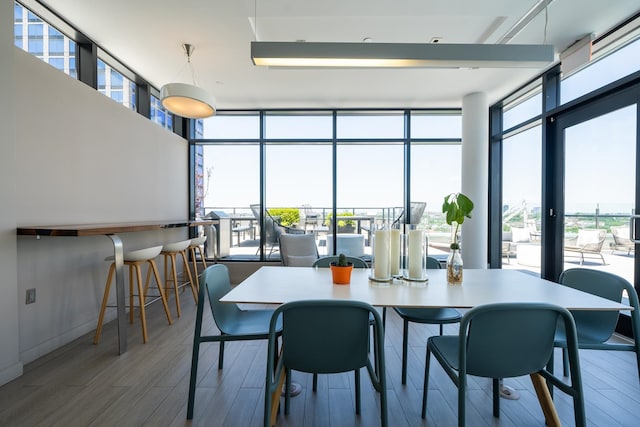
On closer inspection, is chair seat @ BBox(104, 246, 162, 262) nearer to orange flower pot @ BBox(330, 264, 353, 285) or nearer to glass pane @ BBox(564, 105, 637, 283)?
orange flower pot @ BBox(330, 264, 353, 285)

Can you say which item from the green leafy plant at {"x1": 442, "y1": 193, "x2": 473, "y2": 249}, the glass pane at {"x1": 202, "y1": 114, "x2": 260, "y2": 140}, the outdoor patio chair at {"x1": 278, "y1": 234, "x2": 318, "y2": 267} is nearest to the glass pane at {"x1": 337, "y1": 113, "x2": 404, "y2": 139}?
the glass pane at {"x1": 202, "y1": 114, "x2": 260, "y2": 140}

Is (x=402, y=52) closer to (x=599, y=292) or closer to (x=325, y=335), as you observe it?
(x=325, y=335)

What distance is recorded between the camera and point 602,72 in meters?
2.85

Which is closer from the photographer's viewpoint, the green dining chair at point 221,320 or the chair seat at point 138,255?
the green dining chair at point 221,320

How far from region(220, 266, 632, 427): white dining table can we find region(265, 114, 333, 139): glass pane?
3.28m

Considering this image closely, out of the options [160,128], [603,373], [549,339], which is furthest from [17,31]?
[603,373]

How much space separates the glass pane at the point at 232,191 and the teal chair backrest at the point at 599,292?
13.5ft

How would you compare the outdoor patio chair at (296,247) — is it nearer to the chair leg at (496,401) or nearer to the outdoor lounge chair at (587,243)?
the chair leg at (496,401)

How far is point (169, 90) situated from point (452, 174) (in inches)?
171

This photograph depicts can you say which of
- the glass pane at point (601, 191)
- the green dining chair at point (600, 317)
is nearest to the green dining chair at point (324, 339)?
the green dining chair at point (600, 317)

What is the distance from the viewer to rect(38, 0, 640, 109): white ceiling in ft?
7.92

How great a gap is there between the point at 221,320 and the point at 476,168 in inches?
159

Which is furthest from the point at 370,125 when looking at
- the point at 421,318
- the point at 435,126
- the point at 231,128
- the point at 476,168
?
the point at 421,318

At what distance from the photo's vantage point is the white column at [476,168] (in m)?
4.12
